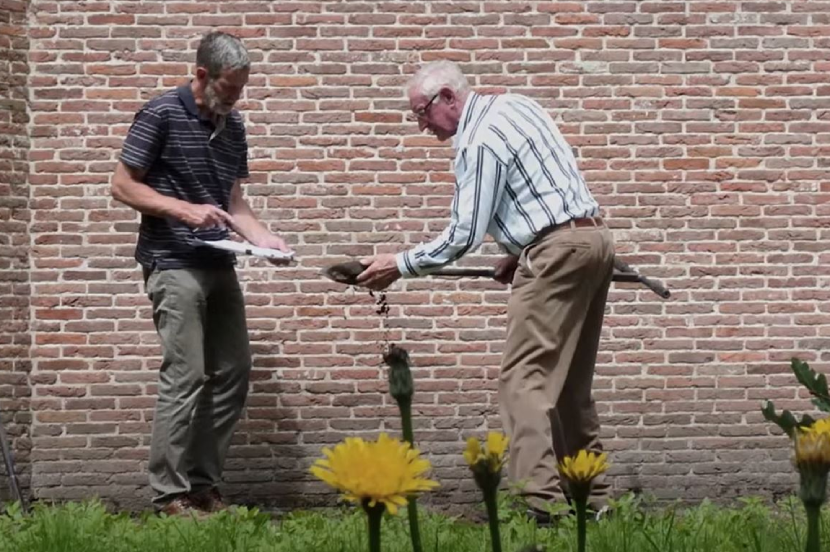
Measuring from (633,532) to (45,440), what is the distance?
3.72 m

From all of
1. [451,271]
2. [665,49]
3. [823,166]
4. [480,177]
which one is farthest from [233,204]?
[823,166]

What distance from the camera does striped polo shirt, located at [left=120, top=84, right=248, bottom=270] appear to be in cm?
487

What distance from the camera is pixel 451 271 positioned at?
482 cm

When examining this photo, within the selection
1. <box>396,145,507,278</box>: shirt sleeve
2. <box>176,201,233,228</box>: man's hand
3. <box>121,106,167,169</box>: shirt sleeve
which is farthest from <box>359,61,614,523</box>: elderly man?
<box>121,106,167,169</box>: shirt sleeve

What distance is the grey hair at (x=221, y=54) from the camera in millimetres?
4816

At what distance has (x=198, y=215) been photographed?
15.4 feet

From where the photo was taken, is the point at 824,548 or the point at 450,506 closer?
the point at 824,548

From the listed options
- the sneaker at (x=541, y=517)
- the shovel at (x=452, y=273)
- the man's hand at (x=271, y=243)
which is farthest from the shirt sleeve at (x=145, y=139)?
the sneaker at (x=541, y=517)

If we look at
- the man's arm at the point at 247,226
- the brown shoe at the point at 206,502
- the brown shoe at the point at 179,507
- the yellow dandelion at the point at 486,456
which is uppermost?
the man's arm at the point at 247,226

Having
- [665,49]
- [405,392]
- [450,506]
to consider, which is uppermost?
[665,49]

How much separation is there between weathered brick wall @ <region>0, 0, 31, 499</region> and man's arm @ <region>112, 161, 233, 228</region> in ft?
4.11

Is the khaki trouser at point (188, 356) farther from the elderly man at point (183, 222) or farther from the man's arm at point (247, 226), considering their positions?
the man's arm at point (247, 226)

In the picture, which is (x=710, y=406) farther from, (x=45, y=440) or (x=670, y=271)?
(x=45, y=440)

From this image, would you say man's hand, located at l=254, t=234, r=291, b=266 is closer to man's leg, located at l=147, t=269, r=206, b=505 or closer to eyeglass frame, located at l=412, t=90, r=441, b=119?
man's leg, located at l=147, t=269, r=206, b=505
